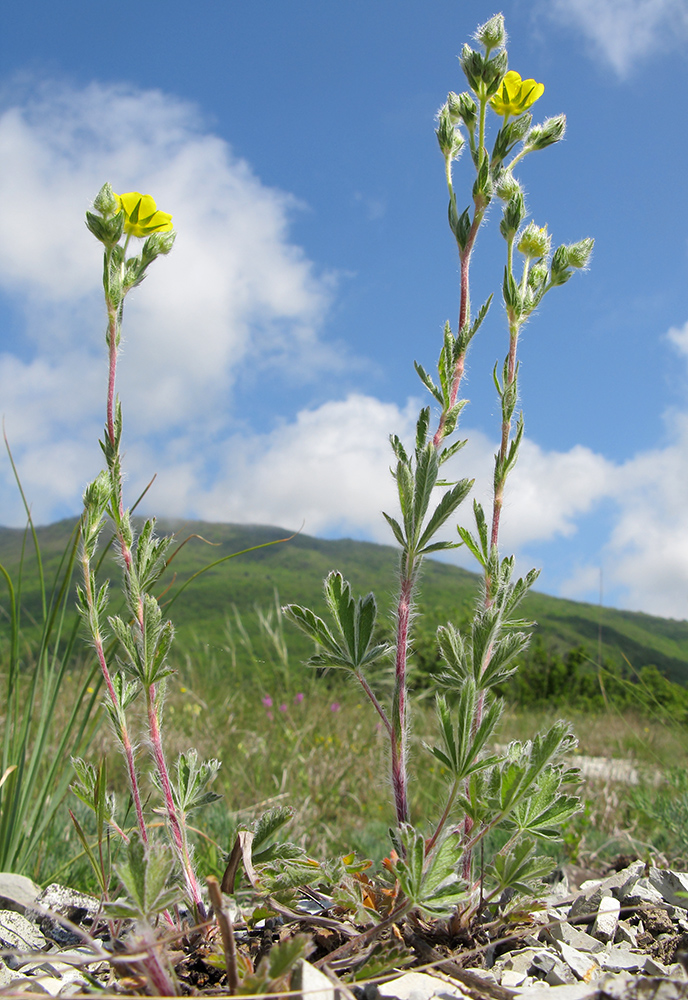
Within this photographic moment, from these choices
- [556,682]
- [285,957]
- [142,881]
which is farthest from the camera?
[556,682]

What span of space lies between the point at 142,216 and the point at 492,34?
87cm

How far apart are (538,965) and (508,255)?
4.79 ft

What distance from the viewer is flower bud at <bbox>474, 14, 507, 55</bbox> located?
1452 millimetres

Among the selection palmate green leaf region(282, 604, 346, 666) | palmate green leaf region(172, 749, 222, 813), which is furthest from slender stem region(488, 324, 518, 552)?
palmate green leaf region(172, 749, 222, 813)

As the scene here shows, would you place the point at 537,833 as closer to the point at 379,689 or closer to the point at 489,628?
the point at 489,628

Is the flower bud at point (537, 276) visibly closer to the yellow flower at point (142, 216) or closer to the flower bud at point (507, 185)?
the flower bud at point (507, 185)

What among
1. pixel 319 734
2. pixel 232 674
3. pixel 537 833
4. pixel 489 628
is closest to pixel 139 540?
pixel 489 628

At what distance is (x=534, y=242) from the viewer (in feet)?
5.49

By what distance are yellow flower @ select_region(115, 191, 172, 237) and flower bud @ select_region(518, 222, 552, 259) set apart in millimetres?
864

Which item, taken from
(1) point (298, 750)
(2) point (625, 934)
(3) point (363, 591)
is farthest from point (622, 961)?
(3) point (363, 591)

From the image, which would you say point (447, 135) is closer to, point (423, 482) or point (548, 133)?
point (548, 133)

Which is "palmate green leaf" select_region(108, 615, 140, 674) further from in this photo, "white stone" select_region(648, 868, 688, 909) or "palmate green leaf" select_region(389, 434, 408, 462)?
"white stone" select_region(648, 868, 688, 909)

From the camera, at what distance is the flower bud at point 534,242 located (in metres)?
1.68

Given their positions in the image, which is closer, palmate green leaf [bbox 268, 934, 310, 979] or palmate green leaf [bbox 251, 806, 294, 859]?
palmate green leaf [bbox 268, 934, 310, 979]
